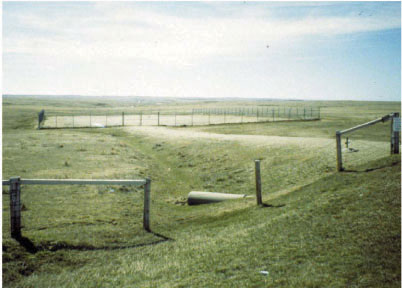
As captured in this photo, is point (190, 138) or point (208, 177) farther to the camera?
point (190, 138)

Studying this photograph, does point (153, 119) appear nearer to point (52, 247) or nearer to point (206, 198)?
point (206, 198)

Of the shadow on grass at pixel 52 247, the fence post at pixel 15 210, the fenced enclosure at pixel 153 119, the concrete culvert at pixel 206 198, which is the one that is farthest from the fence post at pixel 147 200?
the fenced enclosure at pixel 153 119

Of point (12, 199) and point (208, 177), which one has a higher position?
point (12, 199)

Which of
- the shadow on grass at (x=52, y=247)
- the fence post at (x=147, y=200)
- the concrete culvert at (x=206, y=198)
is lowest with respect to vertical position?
the concrete culvert at (x=206, y=198)

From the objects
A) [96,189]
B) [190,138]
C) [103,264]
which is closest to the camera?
[103,264]

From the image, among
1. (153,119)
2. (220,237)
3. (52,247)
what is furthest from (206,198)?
(153,119)

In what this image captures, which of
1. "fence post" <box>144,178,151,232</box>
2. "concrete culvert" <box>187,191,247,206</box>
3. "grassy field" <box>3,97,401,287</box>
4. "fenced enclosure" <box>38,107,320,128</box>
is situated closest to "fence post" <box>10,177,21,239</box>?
"grassy field" <box>3,97,401,287</box>

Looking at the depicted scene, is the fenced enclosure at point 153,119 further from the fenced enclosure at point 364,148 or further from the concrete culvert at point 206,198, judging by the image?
the concrete culvert at point 206,198

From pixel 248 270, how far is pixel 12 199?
518 centimetres

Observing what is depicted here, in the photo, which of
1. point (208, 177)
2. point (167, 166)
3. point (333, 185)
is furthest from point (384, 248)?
point (167, 166)

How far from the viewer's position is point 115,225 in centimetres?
904

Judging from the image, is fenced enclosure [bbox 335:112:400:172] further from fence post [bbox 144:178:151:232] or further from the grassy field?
fence post [bbox 144:178:151:232]

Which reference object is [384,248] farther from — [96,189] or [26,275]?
[96,189]

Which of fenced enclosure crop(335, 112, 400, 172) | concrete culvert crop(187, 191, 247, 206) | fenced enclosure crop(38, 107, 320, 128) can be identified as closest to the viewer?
fenced enclosure crop(335, 112, 400, 172)
